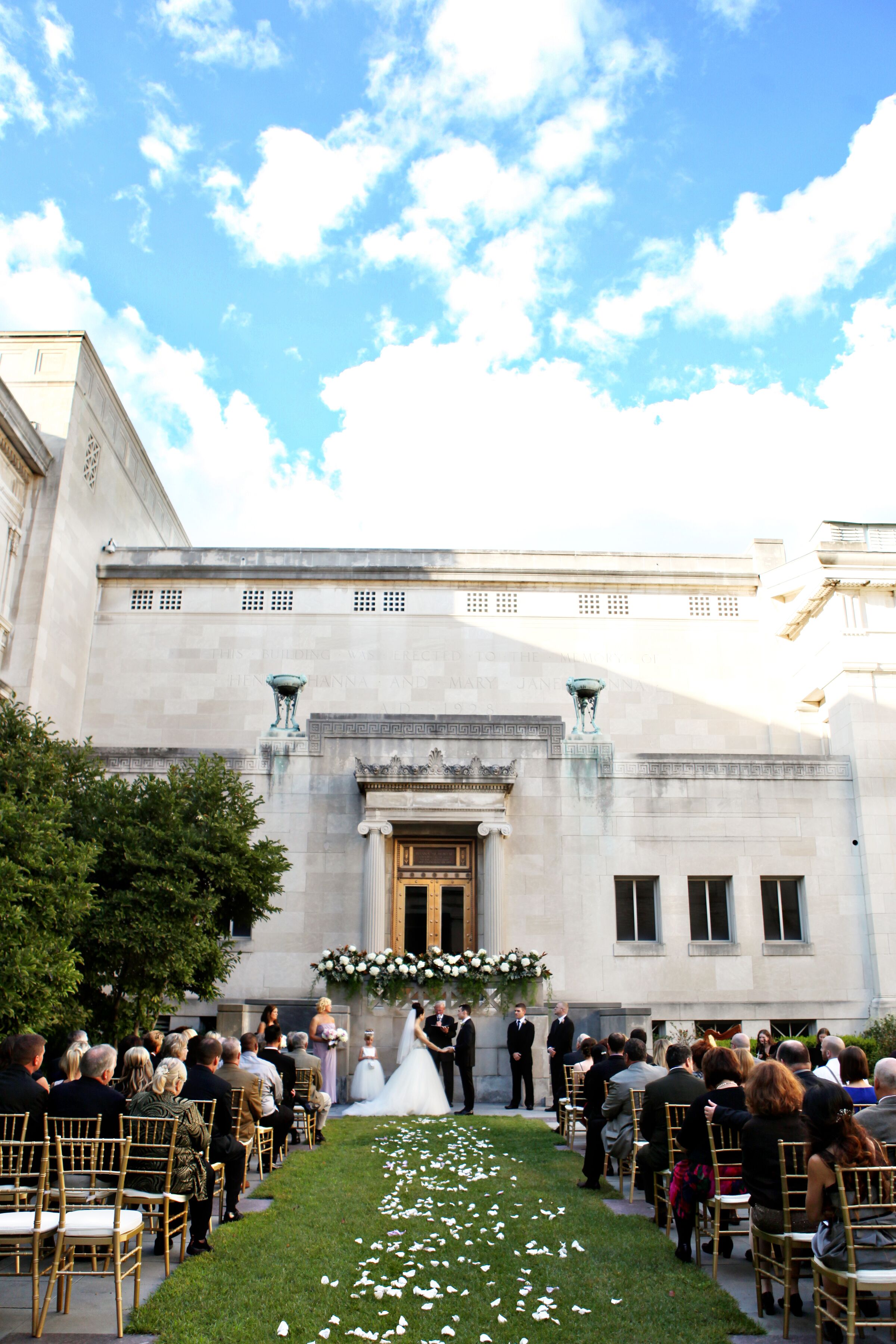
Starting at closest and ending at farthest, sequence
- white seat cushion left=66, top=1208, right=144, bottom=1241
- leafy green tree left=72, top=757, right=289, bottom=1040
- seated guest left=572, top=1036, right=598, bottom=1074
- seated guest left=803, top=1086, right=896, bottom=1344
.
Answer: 1. seated guest left=803, top=1086, right=896, bottom=1344
2. white seat cushion left=66, top=1208, right=144, bottom=1241
3. seated guest left=572, top=1036, right=598, bottom=1074
4. leafy green tree left=72, top=757, right=289, bottom=1040

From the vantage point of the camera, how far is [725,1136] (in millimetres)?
8477

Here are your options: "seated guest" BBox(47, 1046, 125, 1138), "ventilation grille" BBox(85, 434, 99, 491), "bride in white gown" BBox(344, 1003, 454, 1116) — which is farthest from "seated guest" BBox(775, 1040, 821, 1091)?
"ventilation grille" BBox(85, 434, 99, 491)

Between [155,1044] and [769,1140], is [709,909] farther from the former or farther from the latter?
[769,1140]

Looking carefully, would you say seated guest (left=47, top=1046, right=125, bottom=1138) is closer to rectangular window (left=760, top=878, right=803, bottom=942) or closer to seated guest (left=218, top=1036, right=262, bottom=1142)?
seated guest (left=218, top=1036, right=262, bottom=1142)

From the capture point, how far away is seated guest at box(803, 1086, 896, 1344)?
6375mm

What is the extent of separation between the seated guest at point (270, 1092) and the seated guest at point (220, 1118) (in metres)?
1.62

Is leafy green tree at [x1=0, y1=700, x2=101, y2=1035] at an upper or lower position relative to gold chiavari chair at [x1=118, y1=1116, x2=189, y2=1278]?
upper

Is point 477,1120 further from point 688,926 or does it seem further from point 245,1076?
point 688,926

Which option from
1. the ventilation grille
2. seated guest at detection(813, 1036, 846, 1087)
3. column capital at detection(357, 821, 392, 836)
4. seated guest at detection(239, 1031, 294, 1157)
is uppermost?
the ventilation grille

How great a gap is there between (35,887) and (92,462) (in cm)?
2499

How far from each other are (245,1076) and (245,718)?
73.3ft

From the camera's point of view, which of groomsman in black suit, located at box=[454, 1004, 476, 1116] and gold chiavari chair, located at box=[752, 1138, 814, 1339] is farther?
groomsman in black suit, located at box=[454, 1004, 476, 1116]

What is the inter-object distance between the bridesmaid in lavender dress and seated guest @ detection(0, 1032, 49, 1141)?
8.84 m

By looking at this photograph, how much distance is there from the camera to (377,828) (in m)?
22.5
